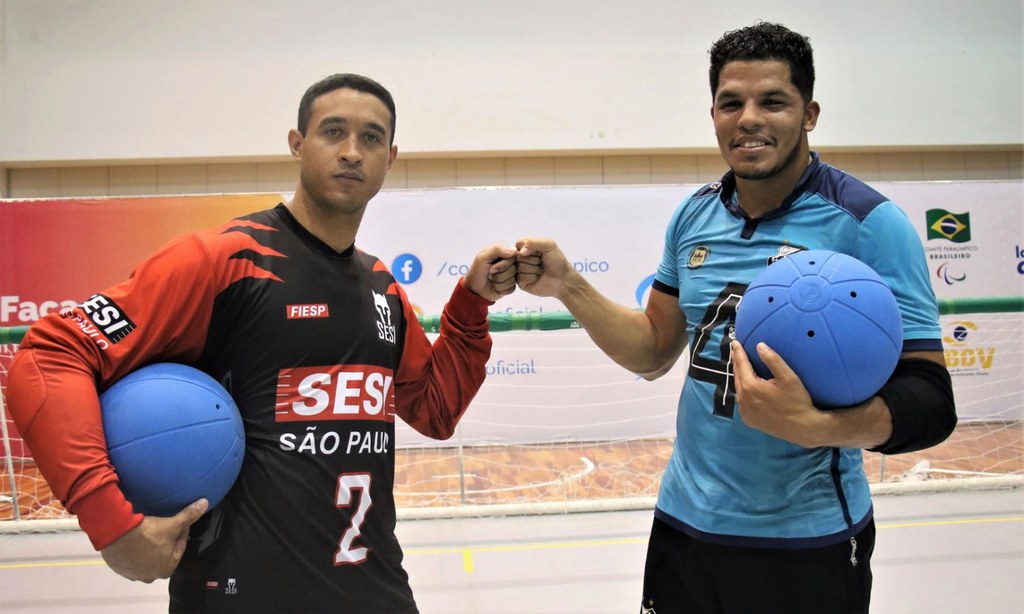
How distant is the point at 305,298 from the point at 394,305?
335 millimetres

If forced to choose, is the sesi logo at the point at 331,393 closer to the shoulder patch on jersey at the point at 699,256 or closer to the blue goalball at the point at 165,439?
the blue goalball at the point at 165,439

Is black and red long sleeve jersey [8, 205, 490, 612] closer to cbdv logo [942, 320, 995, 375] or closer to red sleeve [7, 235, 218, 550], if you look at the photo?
red sleeve [7, 235, 218, 550]

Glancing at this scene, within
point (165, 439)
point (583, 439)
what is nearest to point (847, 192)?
point (165, 439)

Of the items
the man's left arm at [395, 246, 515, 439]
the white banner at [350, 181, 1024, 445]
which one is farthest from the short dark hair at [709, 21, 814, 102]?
the white banner at [350, 181, 1024, 445]

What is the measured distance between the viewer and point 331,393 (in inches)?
70.0

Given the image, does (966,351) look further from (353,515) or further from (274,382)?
(274,382)

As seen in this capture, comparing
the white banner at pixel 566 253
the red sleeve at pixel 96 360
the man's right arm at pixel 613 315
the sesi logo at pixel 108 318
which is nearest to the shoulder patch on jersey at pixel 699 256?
the man's right arm at pixel 613 315

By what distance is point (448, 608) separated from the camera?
11.0 feet

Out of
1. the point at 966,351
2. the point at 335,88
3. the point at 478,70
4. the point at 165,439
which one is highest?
the point at 478,70

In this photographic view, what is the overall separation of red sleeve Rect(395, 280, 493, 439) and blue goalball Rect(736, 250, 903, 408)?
1.01 meters

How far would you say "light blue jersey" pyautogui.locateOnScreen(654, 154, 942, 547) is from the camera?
1561 mm

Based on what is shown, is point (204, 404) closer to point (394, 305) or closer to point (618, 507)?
point (394, 305)

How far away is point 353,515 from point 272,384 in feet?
1.33

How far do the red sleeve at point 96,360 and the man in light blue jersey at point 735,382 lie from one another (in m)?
1.31
